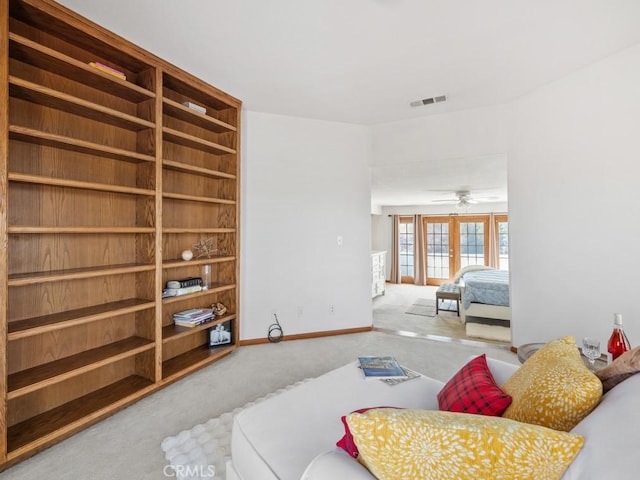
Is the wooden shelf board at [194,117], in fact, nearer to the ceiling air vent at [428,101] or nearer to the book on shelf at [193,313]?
the book on shelf at [193,313]

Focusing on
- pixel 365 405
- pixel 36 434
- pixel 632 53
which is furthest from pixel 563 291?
pixel 36 434

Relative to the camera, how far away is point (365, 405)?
4.88ft

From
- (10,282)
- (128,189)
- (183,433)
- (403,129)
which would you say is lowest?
(183,433)

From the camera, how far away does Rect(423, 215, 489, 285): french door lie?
8438 mm

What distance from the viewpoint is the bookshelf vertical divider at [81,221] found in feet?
5.89

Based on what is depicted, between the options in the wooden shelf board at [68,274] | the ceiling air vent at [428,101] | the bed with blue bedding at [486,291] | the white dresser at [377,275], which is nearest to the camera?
the wooden shelf board at [68,274]

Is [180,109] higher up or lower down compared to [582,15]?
lower down

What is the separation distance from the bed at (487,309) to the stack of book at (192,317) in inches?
140

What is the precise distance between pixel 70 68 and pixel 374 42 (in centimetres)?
203

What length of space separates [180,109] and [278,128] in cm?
125

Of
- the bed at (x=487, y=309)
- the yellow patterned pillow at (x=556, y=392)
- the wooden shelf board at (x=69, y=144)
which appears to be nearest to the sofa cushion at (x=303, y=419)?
the yellow patterned pillow at (x=556, y=392)

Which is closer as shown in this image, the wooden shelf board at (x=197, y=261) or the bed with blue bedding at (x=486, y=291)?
the wooden shelf board at (x=197, y=261)

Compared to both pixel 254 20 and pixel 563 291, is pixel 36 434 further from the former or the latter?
pixel 563 291

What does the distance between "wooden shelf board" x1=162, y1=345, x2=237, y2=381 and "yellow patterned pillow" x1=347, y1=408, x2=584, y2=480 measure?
7.34 feet
